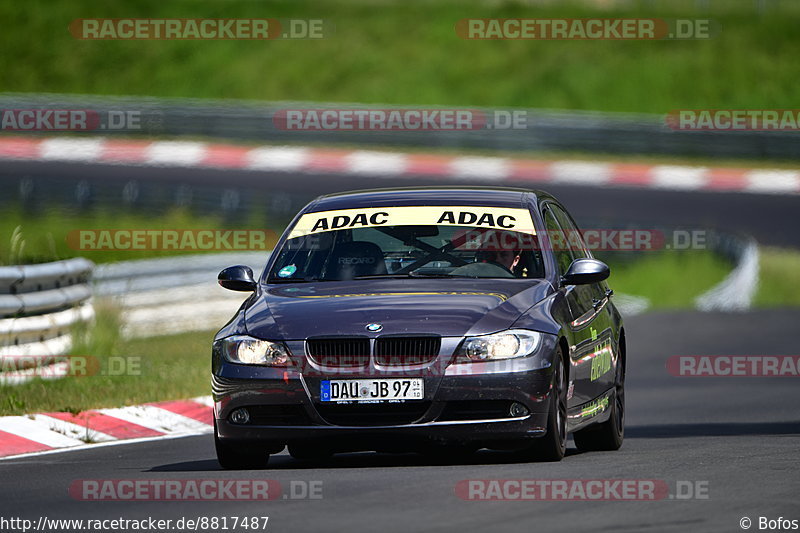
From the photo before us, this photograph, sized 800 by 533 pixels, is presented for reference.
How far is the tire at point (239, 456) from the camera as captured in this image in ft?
29.4

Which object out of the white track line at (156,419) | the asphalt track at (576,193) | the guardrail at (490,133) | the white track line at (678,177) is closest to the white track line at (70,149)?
the asphalt track at (576,193)

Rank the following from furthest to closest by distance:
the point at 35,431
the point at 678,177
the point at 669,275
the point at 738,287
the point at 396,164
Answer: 1. the point at 396,164
2. the point at 678,177
3. the point at 669,275
4. the point at 738,287
5. the point at 35,431

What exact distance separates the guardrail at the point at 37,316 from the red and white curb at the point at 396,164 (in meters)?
17.4

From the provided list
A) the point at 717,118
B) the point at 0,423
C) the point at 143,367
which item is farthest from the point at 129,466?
the point at 717,118

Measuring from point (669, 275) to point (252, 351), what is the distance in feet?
55.1

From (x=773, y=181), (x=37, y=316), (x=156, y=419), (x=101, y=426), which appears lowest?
(x=773, y=181)

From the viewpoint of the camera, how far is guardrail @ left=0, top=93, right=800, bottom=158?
33156 mm

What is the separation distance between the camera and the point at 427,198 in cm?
1009

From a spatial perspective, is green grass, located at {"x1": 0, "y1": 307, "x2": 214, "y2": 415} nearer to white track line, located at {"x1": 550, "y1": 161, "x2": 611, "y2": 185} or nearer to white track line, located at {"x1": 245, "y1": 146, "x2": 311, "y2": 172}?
white track line, located at {"x1": 550, "y1": 161, "x2": 611, "y2": 185}

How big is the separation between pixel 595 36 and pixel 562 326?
34.0 meters

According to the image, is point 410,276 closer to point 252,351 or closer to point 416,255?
point 416,255

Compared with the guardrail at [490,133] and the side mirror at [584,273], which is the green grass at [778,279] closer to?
the guardrail at [490,133]

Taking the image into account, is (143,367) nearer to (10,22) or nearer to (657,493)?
(657,493)

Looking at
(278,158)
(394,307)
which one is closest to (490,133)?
(278,158)
